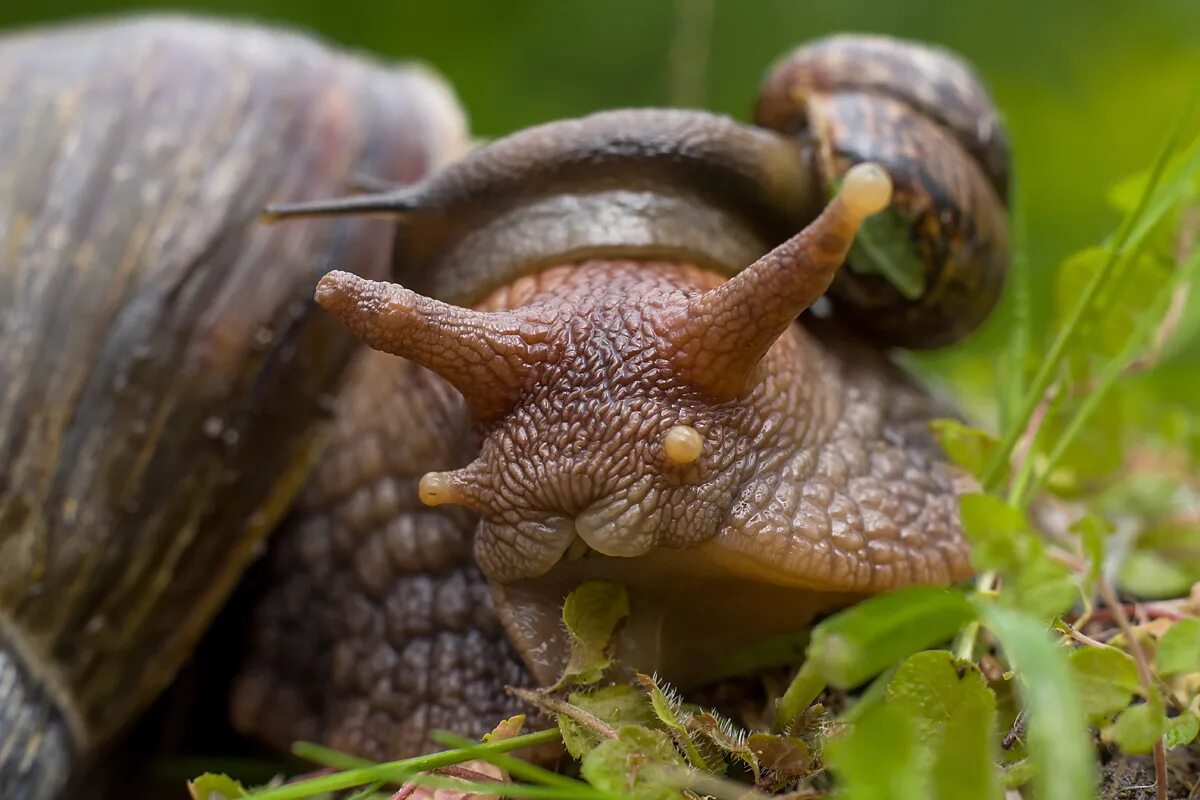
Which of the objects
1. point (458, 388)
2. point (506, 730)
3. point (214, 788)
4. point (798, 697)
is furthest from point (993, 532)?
point (214, 788)

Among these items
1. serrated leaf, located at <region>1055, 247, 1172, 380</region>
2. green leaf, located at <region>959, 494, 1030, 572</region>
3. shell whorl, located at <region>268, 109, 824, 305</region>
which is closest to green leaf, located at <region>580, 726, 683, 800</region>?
green leaf, located at <region>959, 494, 1030, 572</region>

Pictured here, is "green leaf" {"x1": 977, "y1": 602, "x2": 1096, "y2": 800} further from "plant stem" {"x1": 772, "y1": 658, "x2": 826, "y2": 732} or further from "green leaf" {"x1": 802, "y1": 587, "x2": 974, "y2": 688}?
"plant stem" {"x1": 772, "y1": 658, "x2": 826, "y2": 732}

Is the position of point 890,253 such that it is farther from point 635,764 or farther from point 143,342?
point 143,342

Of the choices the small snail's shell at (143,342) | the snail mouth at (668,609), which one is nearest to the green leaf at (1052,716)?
the snail mouth at (668,609)

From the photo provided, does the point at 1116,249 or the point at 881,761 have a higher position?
the point at 1116,249

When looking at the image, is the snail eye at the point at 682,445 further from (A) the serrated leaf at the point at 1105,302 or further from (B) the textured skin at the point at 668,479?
(A) the serrated leaf at the point at 1105,302

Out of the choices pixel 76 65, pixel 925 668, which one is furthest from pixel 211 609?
pixel 925 668
